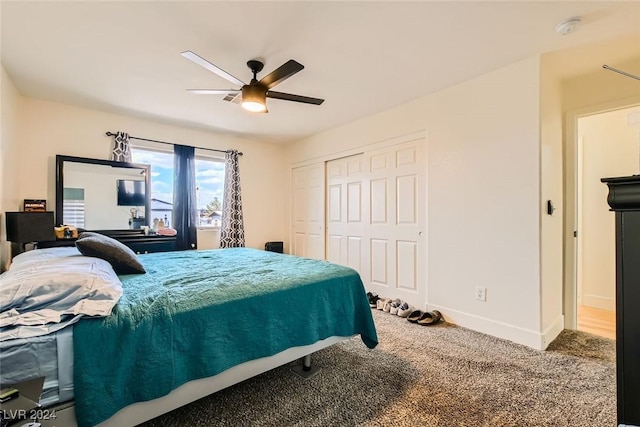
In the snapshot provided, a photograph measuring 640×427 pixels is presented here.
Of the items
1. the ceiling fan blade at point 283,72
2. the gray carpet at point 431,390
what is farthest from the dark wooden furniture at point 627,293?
the ceiling fan blade at point 283,72

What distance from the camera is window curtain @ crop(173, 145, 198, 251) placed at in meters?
4.14

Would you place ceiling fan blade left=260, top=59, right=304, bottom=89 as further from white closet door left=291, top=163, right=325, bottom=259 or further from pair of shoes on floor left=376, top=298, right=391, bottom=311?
pair of shoes on floor left=376, top=298, right=391, bottom=311

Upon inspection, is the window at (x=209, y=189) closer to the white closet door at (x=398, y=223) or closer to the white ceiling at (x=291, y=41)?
the white ceiling at (x=291, y=41)

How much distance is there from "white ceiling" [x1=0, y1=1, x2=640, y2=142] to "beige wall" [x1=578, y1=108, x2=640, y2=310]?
123 cm

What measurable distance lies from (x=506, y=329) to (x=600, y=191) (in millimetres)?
2294

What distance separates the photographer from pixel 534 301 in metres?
2.36

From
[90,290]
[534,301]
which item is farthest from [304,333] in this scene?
[534,301]

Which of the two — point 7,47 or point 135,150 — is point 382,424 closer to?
point 7,47

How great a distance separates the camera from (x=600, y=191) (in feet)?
11.0

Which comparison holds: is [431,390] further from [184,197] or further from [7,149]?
[7,149]

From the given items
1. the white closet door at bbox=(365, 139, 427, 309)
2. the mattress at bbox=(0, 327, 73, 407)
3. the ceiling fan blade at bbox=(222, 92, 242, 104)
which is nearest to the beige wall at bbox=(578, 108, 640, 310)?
the white closet door at bbox=(365, 139, 427, 309)

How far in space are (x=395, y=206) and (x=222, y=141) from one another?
2.98m

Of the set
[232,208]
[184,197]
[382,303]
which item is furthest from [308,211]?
[382,303]

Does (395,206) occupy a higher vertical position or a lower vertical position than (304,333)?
higher
